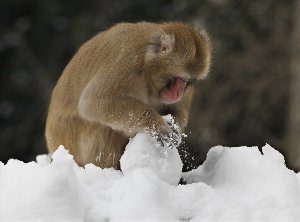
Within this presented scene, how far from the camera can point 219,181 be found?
3.92 metres

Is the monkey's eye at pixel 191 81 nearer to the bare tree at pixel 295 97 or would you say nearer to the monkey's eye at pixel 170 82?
the monkey's eye at pixel 170 82

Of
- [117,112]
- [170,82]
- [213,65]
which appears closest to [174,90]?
[170,82]

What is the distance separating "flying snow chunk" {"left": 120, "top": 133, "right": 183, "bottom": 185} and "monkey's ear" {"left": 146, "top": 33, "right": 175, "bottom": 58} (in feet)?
3.71

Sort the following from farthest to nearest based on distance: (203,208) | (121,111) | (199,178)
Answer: (121,111), (199,178), (203,208)

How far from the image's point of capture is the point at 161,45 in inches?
201

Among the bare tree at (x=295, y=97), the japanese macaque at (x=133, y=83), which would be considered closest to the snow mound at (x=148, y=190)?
the japanese macaque at (x=133, y=83)

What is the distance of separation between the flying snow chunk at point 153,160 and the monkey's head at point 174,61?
1039 millimetres

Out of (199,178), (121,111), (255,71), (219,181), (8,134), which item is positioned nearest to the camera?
(219,181)

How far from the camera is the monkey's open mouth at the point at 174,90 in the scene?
5051 millimetres

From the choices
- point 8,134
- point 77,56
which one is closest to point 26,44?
point 8,134

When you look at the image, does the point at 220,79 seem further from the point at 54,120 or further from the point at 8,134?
the point at 54,120

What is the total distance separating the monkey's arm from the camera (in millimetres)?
4859

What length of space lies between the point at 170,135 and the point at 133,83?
2.10 ft

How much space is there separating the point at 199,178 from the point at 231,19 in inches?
452
